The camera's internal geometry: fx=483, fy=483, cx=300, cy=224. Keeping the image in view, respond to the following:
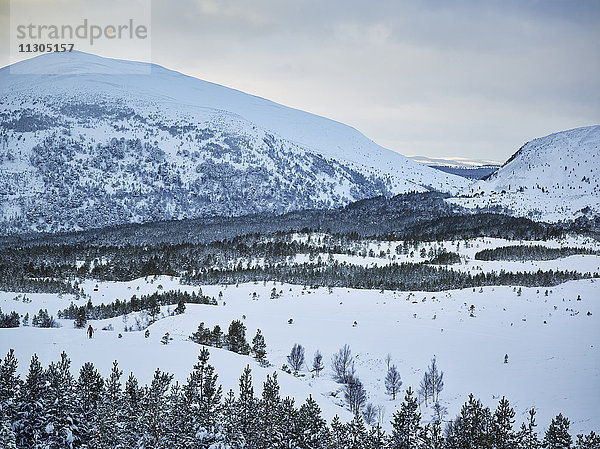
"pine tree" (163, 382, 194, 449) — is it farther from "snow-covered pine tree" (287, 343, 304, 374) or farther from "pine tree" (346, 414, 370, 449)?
"snow-covered pine tree" (287, 343, 304, 374)

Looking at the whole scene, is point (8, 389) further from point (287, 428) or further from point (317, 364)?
point (317, 364)

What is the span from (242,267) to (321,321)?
86021 millimetres

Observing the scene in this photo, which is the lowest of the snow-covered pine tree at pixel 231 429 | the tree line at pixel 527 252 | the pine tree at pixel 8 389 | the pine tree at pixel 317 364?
the pine tree at pixel 317 364

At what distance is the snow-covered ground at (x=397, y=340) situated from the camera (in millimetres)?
56125

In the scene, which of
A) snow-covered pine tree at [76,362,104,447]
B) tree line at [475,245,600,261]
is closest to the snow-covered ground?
snow-covered pine tree at [76,362,104,447]

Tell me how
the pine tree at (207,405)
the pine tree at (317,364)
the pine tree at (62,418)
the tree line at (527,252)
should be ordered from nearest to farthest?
the pine tree at (62,418)
the pine tree at (207,405)
the pine tree at (317,364)
the tree line at (527,252)

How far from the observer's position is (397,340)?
89.6m

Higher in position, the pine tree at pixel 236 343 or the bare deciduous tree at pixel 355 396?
the pine tree at pixel 236 343

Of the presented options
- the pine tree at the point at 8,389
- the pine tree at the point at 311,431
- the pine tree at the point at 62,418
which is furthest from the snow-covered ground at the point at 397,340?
the pine tree at the point at 311,431

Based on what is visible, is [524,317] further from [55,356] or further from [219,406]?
[55,356]

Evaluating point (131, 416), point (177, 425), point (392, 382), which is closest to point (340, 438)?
point (177, 425)

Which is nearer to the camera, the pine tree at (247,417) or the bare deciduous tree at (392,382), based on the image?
the pine tree at (247,417)

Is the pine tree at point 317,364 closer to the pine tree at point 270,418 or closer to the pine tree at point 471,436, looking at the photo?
the pine tree at point 270,418

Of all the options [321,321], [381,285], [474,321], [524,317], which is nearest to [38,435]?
[321,321]
